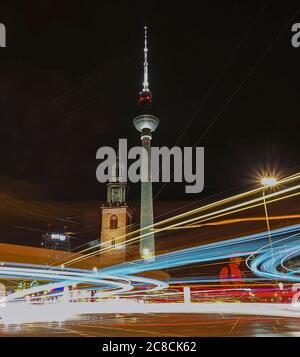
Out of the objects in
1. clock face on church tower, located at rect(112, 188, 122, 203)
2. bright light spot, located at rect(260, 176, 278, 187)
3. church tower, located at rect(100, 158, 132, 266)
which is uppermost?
clock face on church tower, located at rect(112, 188, 122, 203)

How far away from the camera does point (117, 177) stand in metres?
76.2

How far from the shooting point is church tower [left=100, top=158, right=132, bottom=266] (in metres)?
72.6

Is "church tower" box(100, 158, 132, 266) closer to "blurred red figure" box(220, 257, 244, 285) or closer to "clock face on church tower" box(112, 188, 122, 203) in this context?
"clock face on church tower" box(112, 188, 122, 203)

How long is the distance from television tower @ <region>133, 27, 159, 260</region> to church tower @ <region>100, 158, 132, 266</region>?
3.69m

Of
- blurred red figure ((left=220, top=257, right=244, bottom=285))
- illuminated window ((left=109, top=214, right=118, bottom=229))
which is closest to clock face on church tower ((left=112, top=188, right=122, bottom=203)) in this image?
illuminated window ((left=109, top=214, right=118, bottom=229))

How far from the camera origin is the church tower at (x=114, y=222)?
2857 inches

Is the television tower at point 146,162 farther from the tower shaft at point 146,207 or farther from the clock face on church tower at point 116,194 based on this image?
the clock face on church tower at point 116,194

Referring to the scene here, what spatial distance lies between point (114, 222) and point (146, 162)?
12.9 m

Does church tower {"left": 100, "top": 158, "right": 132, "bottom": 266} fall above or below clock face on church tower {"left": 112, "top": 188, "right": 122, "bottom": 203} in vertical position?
below

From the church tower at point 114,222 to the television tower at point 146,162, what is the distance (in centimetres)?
369

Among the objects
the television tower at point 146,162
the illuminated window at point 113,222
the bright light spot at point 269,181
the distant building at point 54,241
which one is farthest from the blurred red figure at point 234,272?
the distant building at point 54,241

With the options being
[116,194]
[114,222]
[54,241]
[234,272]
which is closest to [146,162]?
[116,194]
